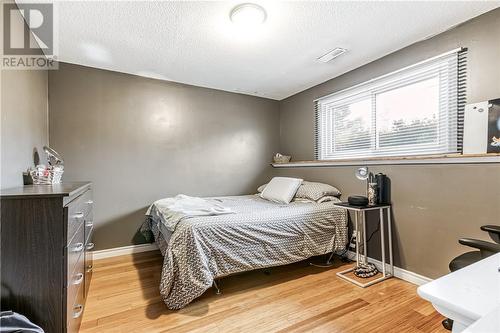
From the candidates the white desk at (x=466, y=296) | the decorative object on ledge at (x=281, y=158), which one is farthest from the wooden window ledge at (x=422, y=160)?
the white desk at (x=466, y=296)

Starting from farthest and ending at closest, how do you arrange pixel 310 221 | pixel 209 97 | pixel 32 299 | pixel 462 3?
1. pixel 209 97
2. pixel 310 221
3. pixel 462 3
4. pixel 32 299

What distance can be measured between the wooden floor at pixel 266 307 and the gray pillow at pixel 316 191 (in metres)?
0.85

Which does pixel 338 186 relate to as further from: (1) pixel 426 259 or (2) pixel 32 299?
(2) pixel 32 299

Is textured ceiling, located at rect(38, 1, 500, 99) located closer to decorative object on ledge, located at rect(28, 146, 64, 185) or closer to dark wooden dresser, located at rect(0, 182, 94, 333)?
decorative object on ledge, located at rect(28, 146, 64, 185)

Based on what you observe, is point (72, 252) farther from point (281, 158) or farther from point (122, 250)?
point (281, 158)

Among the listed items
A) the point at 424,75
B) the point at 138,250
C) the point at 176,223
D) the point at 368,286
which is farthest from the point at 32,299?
the point at 424,75

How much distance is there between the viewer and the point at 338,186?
298 centimetres

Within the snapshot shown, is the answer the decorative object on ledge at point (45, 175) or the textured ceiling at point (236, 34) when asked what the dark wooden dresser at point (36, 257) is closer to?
the decorative object on ledge at point (45, 175)

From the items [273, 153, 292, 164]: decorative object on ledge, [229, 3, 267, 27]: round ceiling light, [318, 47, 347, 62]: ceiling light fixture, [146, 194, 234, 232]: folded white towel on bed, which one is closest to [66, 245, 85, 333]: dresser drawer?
[146, 194, 234, 232]: folded white towel on bed

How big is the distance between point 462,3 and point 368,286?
2366mm

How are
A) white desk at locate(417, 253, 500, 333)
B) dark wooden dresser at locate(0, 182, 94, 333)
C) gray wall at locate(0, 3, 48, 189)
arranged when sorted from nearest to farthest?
white desk at locate(417, 253, 500, 333) < dark wooden dresser at locate(0, 182, 94, 333) < gray wall at locate(0, 3, 48, 189)

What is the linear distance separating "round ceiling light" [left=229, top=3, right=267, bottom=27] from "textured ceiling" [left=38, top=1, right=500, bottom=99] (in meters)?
0.05

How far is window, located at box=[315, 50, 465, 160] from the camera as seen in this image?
206 cm

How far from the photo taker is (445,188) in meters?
2.01
